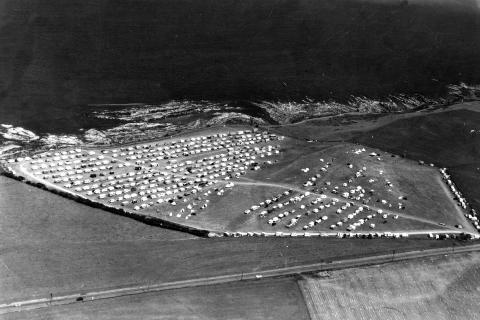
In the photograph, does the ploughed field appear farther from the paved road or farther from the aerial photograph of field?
the paved road

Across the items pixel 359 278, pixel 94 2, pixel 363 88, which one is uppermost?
pixel 94 2

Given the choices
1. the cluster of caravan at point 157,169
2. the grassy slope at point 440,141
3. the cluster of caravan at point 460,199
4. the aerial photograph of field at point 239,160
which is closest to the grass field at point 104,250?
the aerial photograph of field at point 239,160

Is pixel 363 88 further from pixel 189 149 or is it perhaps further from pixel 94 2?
pixel 94 2

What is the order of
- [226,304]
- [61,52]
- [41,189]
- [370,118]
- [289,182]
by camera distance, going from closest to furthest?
[226,304] < [41,189] < [289,182] < [61,52] < [370,118]

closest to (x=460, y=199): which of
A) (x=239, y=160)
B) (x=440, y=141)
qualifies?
(x=440, y=141)

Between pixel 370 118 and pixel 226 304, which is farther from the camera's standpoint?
pixel 370 118

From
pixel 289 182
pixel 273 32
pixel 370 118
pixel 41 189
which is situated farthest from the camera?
pixel 273 32

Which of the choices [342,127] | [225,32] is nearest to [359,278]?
[342,127]

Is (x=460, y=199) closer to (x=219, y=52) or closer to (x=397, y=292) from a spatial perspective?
(x=397, y=292)
